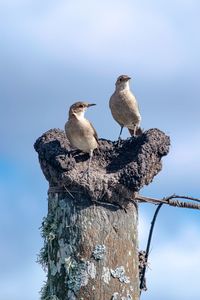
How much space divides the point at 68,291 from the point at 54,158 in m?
1.01

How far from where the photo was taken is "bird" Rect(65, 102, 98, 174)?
6.14 m

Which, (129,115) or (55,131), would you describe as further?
(129,115)

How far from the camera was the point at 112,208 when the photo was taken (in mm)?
4703

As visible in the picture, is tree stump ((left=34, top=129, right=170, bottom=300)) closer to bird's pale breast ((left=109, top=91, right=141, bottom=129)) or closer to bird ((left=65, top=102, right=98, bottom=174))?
bird ((left=65, top=102, right=98, bottom=174))

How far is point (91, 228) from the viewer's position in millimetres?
4488

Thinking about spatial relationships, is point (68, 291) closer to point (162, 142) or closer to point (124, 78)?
point (162, 142)

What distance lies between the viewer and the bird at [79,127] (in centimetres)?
614

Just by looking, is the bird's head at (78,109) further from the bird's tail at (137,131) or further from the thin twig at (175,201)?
the bird's tail at (137,131)

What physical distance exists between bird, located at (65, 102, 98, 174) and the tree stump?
888 mm

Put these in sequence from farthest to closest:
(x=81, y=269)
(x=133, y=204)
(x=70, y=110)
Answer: (x=70, y=110), (x=133, y=204), (x=81, y=269)

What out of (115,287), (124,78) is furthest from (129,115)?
(115,287)

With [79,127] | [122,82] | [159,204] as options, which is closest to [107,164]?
[159,204]

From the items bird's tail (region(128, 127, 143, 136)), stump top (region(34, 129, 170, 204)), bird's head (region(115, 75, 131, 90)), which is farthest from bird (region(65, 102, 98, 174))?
bird's head (region(115, 75, 131, 90))

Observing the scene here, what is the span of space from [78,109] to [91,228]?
2743mm
